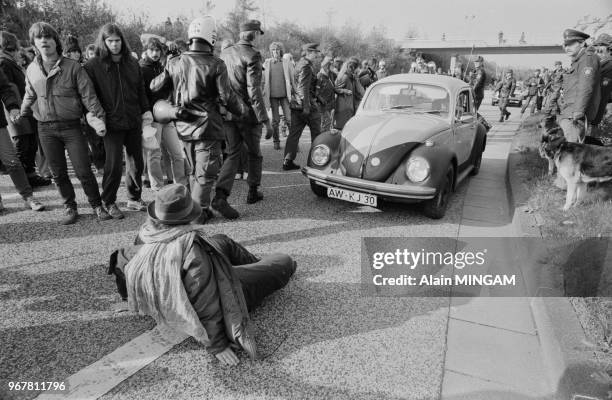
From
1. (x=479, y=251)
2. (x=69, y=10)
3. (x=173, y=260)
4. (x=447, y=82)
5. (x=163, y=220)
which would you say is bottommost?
(x=479, y=251)

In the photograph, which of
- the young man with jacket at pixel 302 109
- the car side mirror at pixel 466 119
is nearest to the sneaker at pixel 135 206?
the young man with jacket at pixel 302 109

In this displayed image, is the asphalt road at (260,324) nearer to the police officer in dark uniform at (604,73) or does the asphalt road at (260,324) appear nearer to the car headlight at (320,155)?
the car headlight at (320,155)

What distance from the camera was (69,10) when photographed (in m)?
19.7

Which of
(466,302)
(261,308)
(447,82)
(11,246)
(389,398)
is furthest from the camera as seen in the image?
(447,82)

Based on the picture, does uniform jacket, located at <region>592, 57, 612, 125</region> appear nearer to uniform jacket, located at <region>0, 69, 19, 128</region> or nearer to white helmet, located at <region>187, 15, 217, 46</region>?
white helmet, located at <region>187, 15, 217, 46</region>

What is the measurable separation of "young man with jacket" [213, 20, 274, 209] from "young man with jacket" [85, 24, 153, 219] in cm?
106

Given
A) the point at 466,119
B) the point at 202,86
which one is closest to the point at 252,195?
the point at 202,86

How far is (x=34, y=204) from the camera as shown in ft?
16.7

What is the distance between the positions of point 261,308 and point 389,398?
1.18 m

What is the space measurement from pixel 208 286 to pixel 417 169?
10.3ft

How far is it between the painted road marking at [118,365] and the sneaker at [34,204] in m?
3.25

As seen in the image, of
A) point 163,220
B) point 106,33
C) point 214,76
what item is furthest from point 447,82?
point 163,220

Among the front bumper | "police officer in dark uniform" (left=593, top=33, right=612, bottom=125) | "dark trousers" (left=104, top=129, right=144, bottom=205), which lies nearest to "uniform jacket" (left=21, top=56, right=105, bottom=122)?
"dark trousers" (left=104, top=129, right=144, bottom=205)

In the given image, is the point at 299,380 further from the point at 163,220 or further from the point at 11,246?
the point at 11,246
